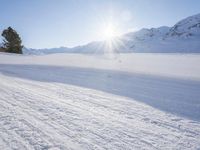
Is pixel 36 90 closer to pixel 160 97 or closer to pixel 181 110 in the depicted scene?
pixel 160 97

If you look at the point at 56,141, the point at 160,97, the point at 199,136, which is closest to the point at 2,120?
the point at 56,141

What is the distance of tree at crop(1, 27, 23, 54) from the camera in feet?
148

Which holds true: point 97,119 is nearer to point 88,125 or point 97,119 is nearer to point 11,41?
point 88,125

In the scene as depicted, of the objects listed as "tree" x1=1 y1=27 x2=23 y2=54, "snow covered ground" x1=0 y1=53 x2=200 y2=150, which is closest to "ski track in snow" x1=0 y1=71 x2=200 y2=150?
"snow covered ground" x1=0 y1=53 x2=200 y2=150

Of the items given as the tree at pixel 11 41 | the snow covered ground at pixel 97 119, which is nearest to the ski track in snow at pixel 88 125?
the snow covered ground at pixel 97 119

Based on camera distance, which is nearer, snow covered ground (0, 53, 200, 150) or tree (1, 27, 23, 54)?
snow covered ground (0, 53, 200, 150)

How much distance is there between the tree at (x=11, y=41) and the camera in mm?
45200

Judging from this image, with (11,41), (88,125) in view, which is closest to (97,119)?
(88,125)

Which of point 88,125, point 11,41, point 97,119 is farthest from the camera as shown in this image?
point 11,41

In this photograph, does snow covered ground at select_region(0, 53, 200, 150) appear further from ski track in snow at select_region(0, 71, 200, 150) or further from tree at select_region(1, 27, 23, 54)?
tree at select_region(1, 27, 23, 54)

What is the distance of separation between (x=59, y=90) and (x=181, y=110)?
13.4 ft

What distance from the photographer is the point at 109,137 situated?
423 centimetres

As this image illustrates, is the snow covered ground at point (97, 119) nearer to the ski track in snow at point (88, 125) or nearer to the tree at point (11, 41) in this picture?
the ski track in snow at point (88, 125)

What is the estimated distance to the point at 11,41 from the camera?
47.9 m
